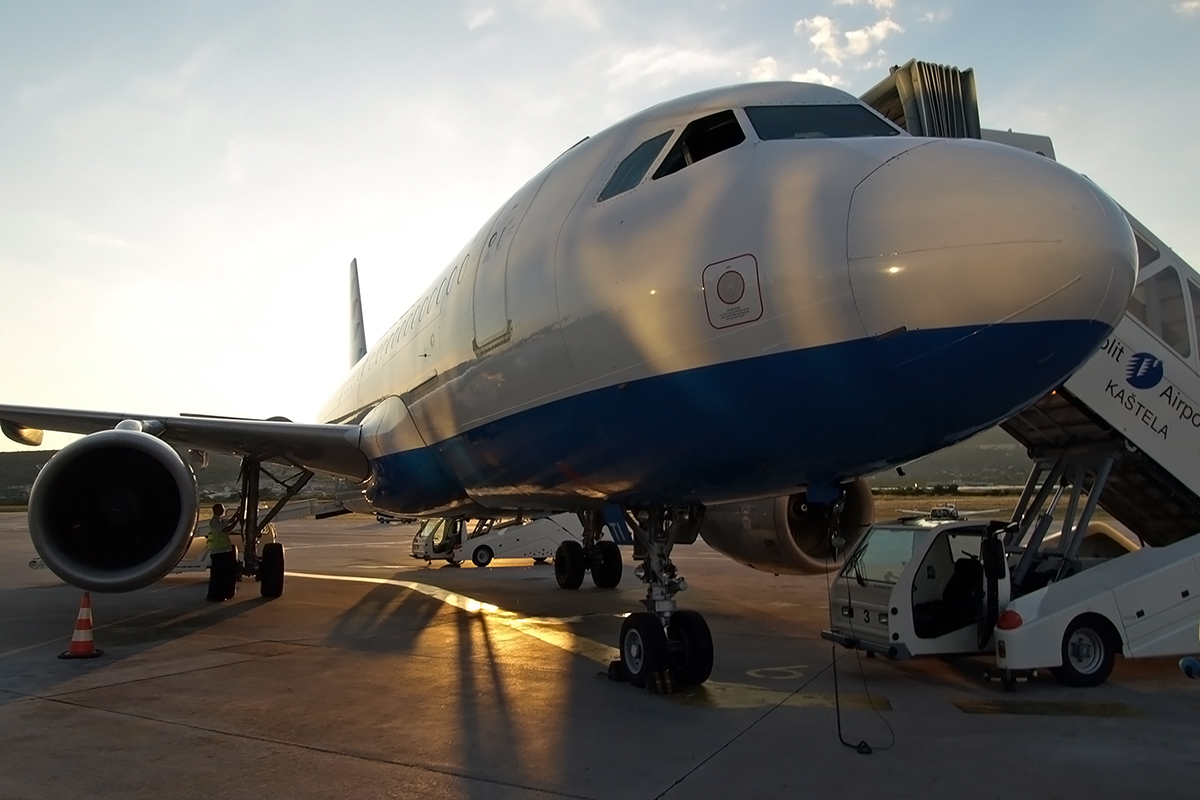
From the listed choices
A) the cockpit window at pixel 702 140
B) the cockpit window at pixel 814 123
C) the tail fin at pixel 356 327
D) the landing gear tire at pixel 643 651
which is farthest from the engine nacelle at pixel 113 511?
the tail fin at pixel 356 327

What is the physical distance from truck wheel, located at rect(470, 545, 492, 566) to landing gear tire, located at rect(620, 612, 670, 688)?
13903 millimetres

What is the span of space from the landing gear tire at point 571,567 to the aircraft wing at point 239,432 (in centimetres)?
458

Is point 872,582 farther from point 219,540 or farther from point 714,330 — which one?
point 219,540

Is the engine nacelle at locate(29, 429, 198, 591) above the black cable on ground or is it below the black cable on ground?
above

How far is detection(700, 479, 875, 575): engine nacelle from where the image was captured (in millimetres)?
8562

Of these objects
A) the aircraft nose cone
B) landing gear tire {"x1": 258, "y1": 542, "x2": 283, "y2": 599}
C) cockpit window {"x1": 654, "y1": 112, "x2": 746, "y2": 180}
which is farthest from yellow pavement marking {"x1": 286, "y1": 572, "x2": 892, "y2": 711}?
cockpit window {"x1": 654, "y1": 112, "x2": 746, "y2": 180}

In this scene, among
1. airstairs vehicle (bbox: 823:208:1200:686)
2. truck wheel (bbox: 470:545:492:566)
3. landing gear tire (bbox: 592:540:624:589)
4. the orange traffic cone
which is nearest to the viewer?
airstairs vehicle (bbox: 823:208:1200:686)

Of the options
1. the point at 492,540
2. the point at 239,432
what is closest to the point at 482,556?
the point at 492,540

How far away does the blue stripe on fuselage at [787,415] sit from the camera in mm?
3750

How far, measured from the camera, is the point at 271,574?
41.5 ft

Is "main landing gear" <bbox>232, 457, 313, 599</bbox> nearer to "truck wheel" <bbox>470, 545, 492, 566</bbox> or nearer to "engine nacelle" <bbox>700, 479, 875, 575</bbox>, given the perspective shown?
"engine nacelle" <bbox>700, 479, 875, 575</bbox>

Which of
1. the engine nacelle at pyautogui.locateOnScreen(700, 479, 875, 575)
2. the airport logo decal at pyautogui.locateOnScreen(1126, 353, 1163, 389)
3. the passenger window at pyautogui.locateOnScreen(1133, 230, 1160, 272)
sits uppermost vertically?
the passenger window at pyautogui.locateOnScreen(1133, 230, 1160, 272)

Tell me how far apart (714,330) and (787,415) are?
0.56 metres

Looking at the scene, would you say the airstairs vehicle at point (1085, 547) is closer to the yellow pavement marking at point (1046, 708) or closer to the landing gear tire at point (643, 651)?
the yellow pavement marking at point (1046, 708)
